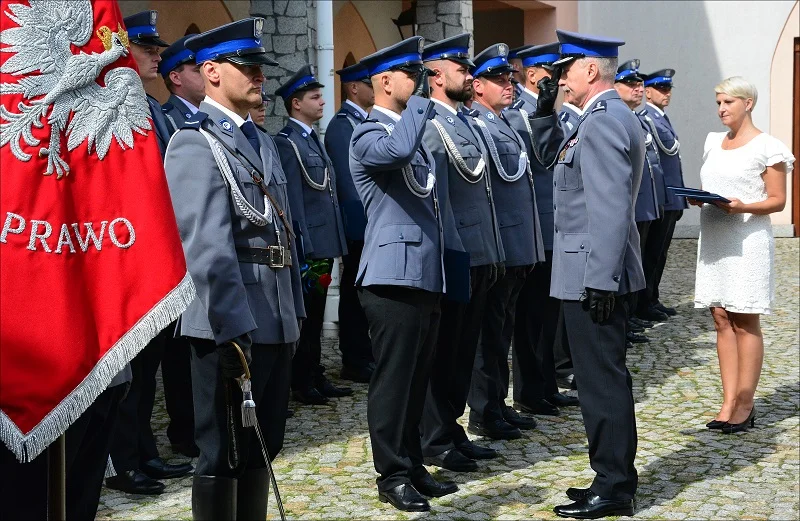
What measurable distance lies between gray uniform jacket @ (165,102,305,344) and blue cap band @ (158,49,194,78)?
2140 millimetres

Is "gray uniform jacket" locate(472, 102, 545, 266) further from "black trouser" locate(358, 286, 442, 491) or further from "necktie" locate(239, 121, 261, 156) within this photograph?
"necktie" locate(239, 121, 261, 156)

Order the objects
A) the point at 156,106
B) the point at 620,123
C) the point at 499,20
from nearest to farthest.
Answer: the point at 620,123 → the point at 156,106 → the point at 499,20

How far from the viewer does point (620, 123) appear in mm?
4973

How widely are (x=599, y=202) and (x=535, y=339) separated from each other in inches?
95.3

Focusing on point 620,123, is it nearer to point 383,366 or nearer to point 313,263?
point 383,366

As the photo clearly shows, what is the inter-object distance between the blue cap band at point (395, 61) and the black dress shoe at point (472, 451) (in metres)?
2.04

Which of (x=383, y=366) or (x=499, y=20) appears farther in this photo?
(x=499, y=20)

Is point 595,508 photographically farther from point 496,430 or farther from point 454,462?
point 496,430

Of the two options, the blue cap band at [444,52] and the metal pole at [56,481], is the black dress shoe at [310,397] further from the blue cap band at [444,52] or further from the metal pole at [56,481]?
the metal pole at [56,481]

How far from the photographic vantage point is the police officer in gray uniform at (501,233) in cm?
646

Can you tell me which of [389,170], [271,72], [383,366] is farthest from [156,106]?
[271,72]

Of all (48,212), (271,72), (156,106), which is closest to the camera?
(48,212)

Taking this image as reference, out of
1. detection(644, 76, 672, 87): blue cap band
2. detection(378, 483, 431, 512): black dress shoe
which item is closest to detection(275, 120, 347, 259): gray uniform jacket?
detection(378, 483, 431, 512): black dress shoe

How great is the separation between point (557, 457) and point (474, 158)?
165cm
